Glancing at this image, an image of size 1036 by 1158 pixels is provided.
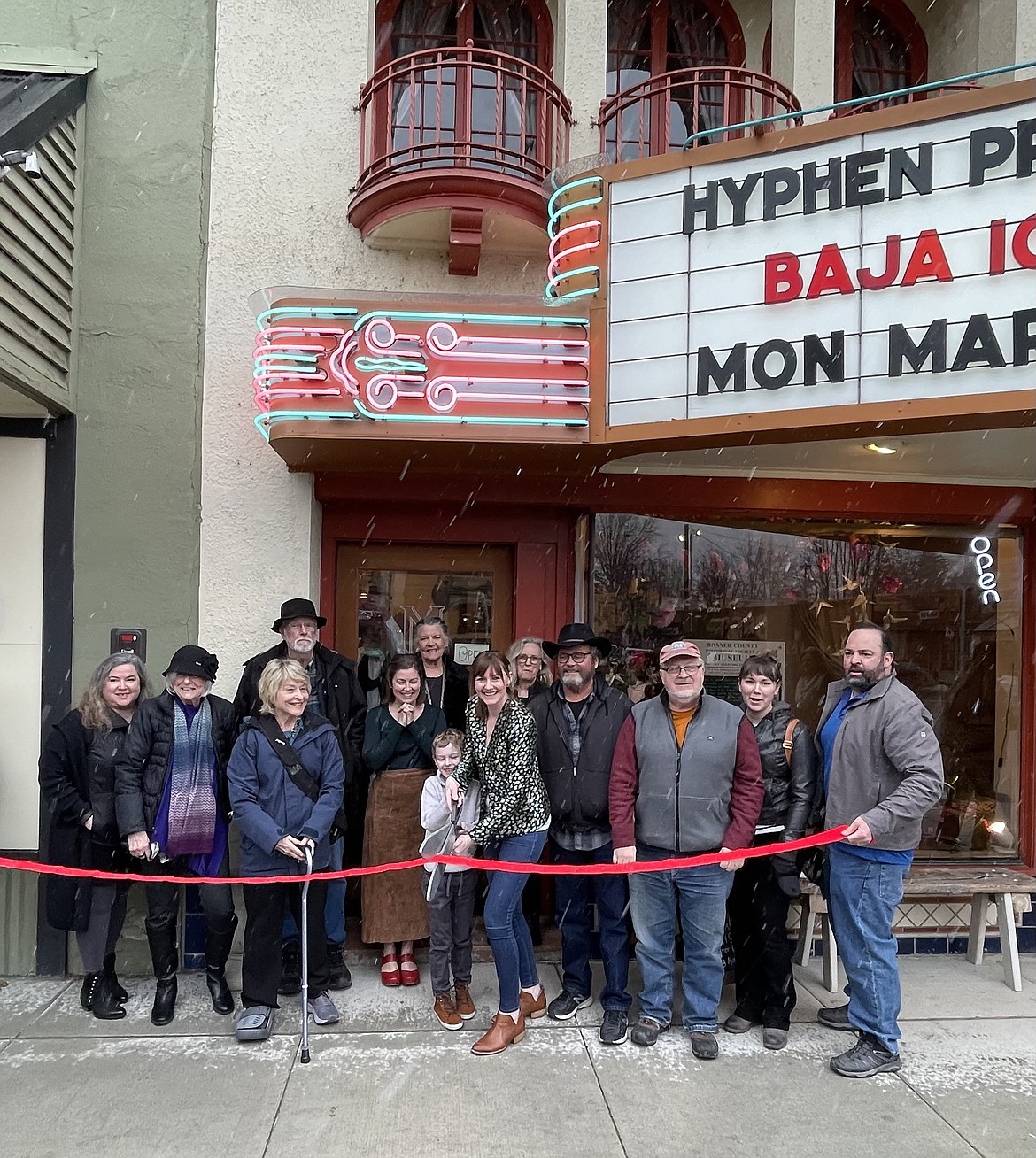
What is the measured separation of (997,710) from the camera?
6703 millimetres

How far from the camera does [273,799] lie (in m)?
4.59

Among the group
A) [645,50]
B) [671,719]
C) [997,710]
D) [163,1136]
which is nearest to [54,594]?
[163,1136]

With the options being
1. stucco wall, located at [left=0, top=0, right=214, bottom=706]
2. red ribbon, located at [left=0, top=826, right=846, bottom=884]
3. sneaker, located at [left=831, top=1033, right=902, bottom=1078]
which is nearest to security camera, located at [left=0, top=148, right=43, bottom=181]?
stucco wall, located at [left=0, top=0, right=214, bottom=706]

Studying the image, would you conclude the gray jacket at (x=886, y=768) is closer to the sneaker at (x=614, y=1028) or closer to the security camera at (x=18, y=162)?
the sneaker at (x=614, y=1028)

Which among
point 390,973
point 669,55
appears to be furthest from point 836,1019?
point 669,55

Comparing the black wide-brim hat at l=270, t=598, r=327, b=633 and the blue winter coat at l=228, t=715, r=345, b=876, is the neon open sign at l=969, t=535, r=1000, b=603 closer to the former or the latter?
the black wide-brim hat at l=270, t=598, r=327, b=633

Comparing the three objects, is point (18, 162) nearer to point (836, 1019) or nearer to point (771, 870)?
point (771, 870)

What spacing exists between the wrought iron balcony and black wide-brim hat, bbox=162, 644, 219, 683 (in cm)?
300

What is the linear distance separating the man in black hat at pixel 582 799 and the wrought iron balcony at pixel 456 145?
2879 millimetres

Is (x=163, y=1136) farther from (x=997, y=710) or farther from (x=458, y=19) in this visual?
(x=458, y=19)

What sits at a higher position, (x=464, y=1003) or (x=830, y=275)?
(x=830, y=275)

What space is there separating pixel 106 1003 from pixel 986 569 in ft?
21.2

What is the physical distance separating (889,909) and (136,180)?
6221 mm

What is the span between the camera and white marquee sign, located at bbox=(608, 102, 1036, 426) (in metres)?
4.59
